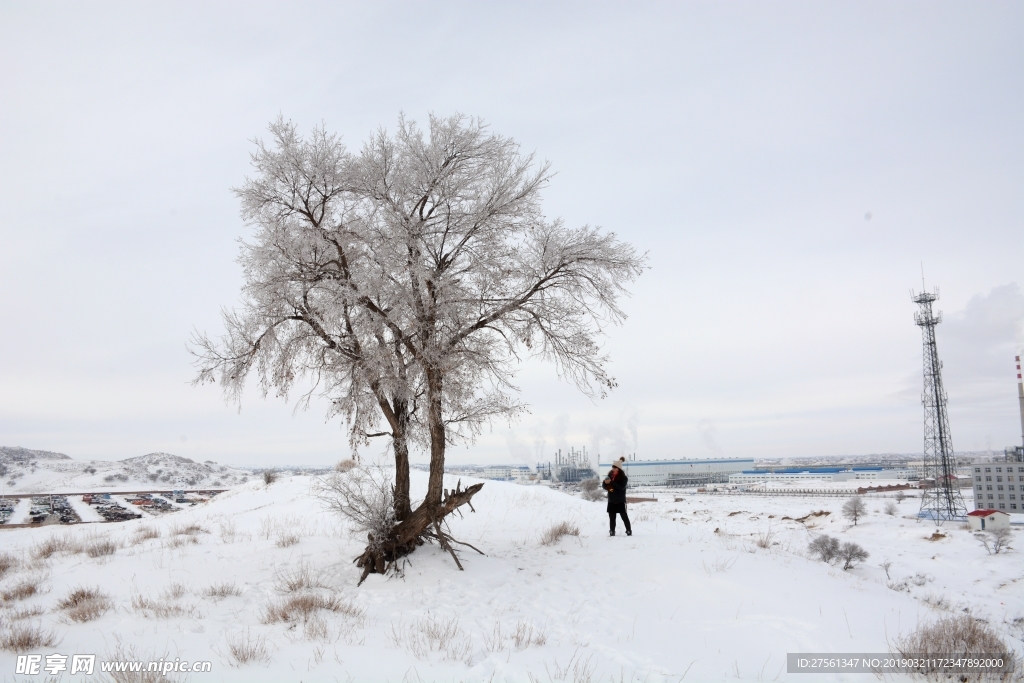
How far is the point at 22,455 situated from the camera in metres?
35.5

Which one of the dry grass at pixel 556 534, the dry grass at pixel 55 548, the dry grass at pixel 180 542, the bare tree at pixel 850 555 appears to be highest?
the dry grass at pixel 556 534

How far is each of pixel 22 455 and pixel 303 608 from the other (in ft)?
132

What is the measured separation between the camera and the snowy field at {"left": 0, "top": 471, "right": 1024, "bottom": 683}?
20.4 ft

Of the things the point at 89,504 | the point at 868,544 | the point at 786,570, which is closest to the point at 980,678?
the point at 786,570

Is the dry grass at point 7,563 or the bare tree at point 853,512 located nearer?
the dry grass at point 7,563

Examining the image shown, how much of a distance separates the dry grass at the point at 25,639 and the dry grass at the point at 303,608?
7.95 feet

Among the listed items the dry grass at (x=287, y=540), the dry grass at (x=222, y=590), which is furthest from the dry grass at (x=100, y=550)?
the dry grass at (x=222, y=590)

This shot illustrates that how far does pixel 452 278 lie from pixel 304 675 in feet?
22.6

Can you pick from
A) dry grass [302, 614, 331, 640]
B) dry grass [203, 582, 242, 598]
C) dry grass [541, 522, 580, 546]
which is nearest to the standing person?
dry grass [541, 522, 580, 546]

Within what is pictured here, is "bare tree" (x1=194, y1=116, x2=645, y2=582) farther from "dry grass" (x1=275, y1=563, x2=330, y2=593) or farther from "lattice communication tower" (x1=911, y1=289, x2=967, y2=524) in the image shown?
"lattice communication tower" (x1=911, y1=289, x2=967, y2=524)

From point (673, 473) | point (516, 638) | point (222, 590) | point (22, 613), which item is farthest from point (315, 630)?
point (673, 473)

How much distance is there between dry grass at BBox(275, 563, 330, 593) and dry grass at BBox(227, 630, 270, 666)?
284 cm

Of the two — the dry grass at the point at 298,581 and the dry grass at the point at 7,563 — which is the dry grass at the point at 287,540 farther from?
the dry grass at the point at 7,563

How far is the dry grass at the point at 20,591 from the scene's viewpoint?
8.86 m
